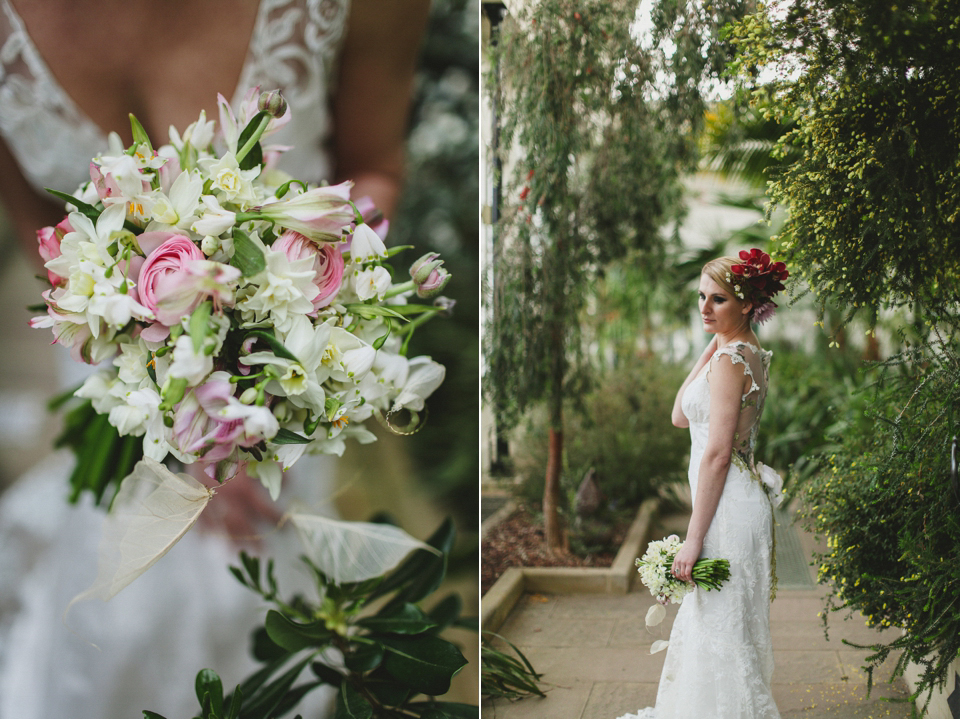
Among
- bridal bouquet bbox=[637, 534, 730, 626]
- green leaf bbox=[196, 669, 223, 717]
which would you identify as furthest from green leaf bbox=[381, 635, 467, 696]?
bridal bouquet bbox=[637, 534, 730, 626]

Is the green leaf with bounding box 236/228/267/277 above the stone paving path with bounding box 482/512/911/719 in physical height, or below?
above

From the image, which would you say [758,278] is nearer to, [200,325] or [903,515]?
[903,515]

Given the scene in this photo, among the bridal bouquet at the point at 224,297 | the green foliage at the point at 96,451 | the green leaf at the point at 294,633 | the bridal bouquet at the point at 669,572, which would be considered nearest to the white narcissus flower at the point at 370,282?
the bridal bouquet at the point at 224,297

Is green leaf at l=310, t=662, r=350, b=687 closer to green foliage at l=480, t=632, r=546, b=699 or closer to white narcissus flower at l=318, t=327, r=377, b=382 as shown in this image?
green foliage at l=480, t=632, r=546, b=699

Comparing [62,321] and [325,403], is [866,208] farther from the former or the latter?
[62,321]

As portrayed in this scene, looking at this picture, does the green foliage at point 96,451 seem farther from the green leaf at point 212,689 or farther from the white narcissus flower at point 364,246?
the white narcissus flower at point 364,246

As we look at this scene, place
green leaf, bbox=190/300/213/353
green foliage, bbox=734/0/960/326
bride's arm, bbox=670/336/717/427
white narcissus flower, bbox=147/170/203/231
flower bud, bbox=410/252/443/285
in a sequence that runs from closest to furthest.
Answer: green leaf, bbox=190/300/213/353, white narcissus flower, bbox=147/170/203/231, flower bud, bbox=410/252/443/285, green foliage, bbox=734/0/960/326, bride's arm, bbox=670/336/717/427

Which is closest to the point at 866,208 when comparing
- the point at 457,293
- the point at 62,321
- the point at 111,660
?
the point at 457,293

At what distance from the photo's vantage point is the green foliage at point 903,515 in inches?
36.2

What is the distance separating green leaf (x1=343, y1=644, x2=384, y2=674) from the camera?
0.93 metres

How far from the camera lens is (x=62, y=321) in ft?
2.37

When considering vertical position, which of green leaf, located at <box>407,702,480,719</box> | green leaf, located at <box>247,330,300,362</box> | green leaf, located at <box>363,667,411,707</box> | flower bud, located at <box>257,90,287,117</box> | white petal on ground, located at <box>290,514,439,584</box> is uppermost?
flower bud, located at <box>257,90,287,117</box>

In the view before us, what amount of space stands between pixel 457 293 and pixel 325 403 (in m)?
0.64

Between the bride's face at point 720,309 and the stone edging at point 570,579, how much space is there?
1.18ft
